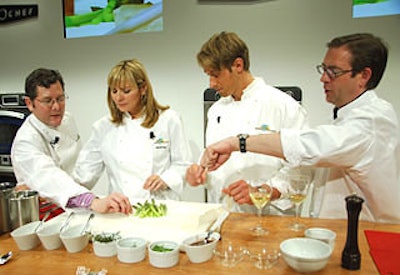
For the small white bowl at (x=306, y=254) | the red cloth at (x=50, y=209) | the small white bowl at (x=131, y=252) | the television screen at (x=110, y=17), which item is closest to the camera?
the small white bowl at (x=306, y=254)

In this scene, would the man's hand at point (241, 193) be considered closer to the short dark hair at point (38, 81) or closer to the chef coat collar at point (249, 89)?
the chef coat collar at point (249, 89)

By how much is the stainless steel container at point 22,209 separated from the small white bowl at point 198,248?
63 centimetres

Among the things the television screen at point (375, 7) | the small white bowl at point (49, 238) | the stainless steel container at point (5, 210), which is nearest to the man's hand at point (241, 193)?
the small white bowl at point (49, 238)

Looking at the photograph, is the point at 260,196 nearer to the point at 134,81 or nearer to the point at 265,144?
the point at 265,144

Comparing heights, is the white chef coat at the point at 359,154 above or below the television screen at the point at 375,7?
below

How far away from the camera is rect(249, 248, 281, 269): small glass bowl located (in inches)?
42.6

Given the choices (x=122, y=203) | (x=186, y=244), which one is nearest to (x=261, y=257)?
(x=186, y=244)

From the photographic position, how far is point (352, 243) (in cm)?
107

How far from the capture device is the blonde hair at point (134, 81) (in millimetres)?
1944

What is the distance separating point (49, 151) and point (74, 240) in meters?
0.89

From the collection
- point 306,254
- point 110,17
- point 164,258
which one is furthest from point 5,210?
point 110,17

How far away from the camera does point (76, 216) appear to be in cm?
143

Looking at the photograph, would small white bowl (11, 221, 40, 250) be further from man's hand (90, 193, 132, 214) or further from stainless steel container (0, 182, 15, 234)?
man's hand (90, 193, 132, 214)

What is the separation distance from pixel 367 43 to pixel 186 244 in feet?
3.33
